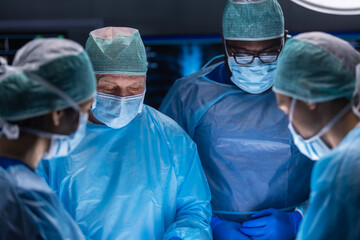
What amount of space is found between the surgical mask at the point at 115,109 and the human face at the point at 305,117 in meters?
0.74

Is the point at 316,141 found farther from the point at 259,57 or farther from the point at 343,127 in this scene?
the point at 259,57

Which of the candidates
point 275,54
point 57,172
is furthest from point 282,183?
point 57,172

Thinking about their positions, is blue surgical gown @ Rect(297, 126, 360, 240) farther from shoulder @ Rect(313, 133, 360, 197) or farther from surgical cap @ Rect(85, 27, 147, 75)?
surgical cap @ Rect(85, 27, 147, 75)

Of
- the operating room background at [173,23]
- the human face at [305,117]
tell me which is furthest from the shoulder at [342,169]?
the operating room background at [173,23]

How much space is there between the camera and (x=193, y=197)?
1.80m

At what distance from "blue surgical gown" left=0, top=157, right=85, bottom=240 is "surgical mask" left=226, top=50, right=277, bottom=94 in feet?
3.62

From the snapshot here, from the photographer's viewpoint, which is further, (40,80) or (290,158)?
(290,158)

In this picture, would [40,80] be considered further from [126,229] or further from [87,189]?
[126,229]

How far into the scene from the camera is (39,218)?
1100mm

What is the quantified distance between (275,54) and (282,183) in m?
0.64

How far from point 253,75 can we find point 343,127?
2.56ft

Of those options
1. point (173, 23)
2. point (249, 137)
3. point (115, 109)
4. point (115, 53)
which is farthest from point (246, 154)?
point (173, 23)

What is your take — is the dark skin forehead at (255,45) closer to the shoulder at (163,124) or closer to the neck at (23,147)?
the shoulder at (163,124)

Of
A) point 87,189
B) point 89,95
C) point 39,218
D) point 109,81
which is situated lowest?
point 87,189
